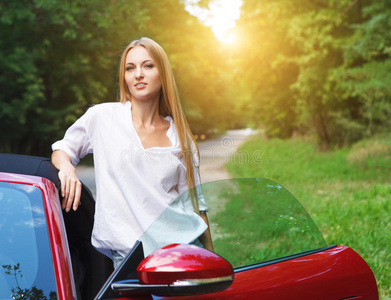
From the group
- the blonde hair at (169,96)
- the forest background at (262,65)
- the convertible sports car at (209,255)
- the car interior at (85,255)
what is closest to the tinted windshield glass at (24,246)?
the convertible sports car at (209,255)

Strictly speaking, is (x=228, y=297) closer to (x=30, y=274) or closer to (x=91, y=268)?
(x=30, y=274)

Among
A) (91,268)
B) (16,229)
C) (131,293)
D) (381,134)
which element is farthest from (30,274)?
(381,134)

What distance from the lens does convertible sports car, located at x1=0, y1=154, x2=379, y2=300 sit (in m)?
1.43

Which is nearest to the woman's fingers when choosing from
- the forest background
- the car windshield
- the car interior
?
the car interior

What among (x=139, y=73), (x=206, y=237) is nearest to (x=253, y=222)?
(x=206, y=237)

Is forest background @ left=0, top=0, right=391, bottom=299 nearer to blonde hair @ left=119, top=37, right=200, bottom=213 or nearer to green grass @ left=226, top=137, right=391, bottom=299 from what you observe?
green grass @ left=226, top=137, right=391, bottom=299

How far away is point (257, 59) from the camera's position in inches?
888

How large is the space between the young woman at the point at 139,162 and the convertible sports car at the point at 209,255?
61 millimetres

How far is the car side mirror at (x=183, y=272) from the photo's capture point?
1391 millimetres

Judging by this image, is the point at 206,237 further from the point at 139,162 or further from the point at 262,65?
the point at 262,65

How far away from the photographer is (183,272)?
4.55 feet

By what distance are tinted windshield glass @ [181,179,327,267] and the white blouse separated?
7 centimetres

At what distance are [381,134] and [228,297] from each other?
15.8 meters

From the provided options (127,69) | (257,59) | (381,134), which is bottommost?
(381,134)
